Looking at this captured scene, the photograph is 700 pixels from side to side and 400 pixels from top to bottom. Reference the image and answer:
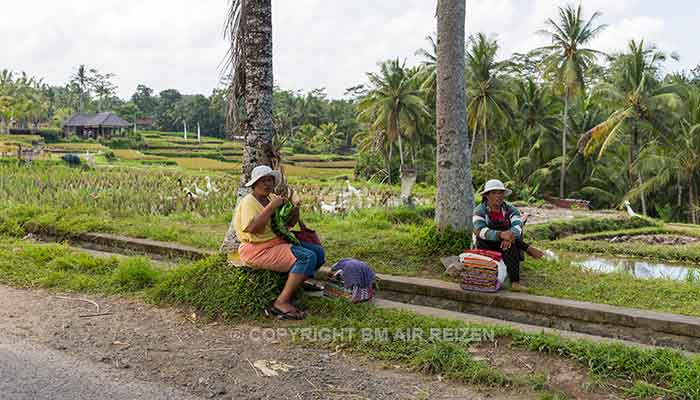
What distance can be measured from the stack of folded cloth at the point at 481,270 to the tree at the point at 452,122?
4.30ft

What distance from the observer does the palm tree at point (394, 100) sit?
100 feet

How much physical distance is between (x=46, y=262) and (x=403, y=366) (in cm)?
497

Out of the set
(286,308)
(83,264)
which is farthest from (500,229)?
(83,264)

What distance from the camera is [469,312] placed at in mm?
5379

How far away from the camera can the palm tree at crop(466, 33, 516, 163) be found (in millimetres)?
29328

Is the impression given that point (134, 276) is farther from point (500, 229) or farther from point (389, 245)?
point (500, 229)

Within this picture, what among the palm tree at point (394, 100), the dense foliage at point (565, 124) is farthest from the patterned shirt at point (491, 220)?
the palm tree at point (394, 100)

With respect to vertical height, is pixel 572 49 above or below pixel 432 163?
above

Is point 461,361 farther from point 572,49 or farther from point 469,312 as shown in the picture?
point 572,49

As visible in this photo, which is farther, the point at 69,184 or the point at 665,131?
the point at 665,131

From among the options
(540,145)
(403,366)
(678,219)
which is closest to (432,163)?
(540,145)

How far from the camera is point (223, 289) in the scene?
17.1ft

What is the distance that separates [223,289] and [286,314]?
63cm

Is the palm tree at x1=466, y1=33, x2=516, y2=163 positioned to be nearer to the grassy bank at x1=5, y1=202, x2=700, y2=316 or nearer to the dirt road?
the grassy bank at x1=5, y1=202, x2=700, y2=316
